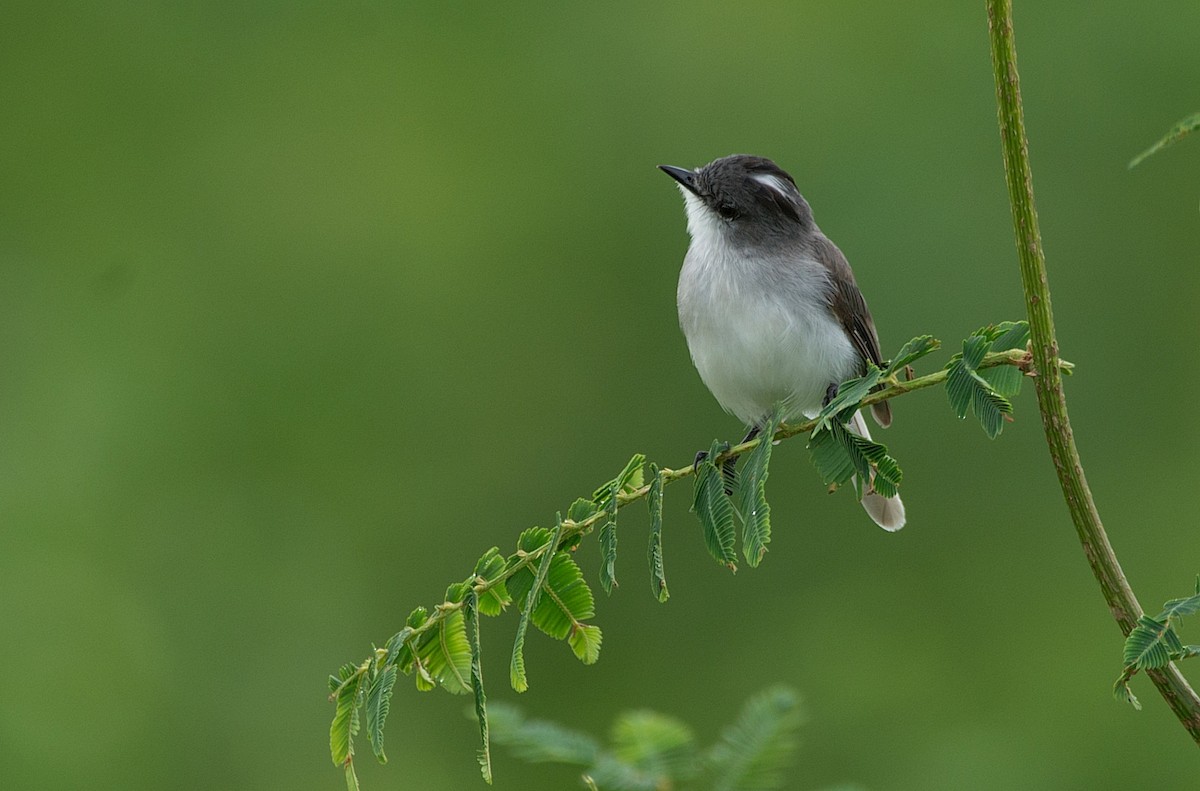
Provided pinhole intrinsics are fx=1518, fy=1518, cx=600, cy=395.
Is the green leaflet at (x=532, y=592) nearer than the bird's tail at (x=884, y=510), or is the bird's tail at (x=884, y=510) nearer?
the green leaflet at (x=532, y=592)

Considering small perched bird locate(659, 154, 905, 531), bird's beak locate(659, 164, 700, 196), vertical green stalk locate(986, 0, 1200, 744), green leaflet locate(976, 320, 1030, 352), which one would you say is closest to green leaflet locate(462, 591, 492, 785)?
vertical green stalk locate(986, 0, 1200, 744)

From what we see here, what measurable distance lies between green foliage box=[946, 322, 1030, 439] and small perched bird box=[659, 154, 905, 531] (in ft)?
7.14

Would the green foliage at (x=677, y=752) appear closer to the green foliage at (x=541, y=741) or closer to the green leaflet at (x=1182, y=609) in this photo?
the green foliage at (x=541, y=741)

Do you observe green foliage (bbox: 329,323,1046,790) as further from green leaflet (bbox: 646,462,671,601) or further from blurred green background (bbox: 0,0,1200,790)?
blurred green background (bbox: 0,0,1200,790)

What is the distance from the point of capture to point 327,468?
49.9 feet

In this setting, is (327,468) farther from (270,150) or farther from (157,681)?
(270,150)

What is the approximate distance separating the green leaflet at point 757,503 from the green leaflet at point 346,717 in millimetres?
737

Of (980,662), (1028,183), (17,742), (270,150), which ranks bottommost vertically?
(1028,183)

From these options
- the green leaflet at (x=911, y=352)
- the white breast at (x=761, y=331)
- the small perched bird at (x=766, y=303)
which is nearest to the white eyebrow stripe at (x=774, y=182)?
the small perched bird at (x=766, y=303)

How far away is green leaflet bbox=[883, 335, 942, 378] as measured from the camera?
269 centimetres

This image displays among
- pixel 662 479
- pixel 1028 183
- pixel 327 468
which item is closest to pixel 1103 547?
pixel 1028 183

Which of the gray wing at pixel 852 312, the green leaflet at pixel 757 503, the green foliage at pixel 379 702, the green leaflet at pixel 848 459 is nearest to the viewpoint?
the green foliage at pixel 379 702

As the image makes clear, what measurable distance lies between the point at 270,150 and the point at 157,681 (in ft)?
20.2

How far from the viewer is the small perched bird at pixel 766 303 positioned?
509 cm
